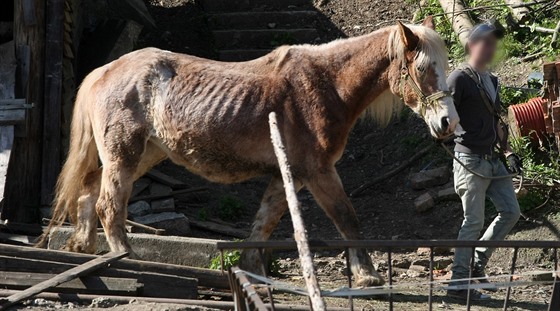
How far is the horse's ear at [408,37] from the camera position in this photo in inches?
297

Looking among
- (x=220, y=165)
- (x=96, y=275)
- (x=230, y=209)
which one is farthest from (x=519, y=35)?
(x=96, y=275)

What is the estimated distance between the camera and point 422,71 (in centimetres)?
759

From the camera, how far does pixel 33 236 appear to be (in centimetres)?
920

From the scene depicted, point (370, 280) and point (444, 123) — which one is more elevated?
point (444, 123)

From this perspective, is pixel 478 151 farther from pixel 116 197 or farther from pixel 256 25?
pixel 256 25

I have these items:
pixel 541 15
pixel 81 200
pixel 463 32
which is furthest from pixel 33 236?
pixel 541 15

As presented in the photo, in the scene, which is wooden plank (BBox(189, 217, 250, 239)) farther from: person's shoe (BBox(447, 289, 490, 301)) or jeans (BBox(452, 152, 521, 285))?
jeans (BBox(452, 152, 521, 285))

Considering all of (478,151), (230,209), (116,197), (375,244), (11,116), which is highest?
(11,116)

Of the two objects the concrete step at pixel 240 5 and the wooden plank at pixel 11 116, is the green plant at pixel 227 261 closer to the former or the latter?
the wooden plank at pixel 11 116

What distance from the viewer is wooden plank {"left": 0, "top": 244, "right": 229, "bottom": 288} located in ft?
24.1

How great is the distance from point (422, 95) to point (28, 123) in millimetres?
4417

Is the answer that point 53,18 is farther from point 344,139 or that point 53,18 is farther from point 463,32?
point 463,32

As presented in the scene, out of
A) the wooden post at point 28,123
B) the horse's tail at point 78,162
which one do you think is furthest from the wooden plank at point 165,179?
the horse's tail at point 78,162

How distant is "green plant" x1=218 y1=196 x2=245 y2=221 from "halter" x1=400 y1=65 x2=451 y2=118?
3871mm
